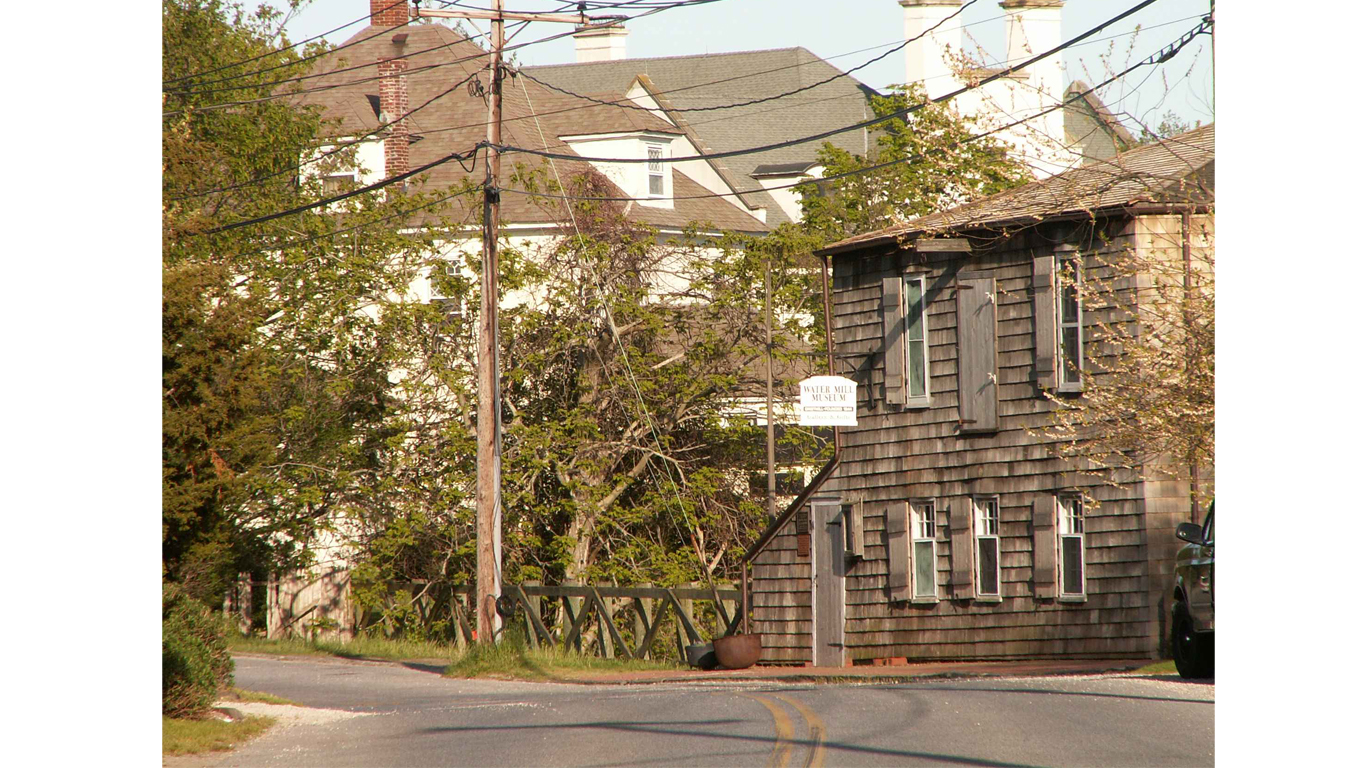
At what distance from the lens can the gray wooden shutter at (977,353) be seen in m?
23.1

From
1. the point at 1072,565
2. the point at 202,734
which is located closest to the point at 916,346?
the point at 1072,565

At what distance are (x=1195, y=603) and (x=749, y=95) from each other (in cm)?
3962

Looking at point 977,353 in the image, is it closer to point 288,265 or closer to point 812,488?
point 812,488

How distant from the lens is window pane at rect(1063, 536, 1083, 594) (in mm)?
22141

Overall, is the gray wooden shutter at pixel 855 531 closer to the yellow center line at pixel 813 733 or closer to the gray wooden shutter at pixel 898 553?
the gray wooden shutter at pixel 898 553

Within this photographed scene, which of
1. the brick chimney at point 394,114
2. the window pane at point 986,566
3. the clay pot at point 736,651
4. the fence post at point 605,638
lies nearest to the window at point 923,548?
the window pane at point 986,566

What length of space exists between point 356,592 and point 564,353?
625cm

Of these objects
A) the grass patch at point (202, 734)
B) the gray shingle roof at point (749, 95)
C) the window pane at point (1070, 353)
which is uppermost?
the gray shingle roof at point (749, 95)

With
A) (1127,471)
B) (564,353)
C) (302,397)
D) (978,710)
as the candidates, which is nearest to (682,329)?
(564,353)

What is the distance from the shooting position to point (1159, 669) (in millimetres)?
19375

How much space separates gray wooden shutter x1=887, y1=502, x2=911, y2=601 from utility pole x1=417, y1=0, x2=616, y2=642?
6205 mm

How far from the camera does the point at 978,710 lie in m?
13.4

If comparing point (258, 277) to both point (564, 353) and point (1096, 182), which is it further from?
point (1096, 182)

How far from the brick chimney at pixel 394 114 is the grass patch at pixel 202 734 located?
24029 mm
